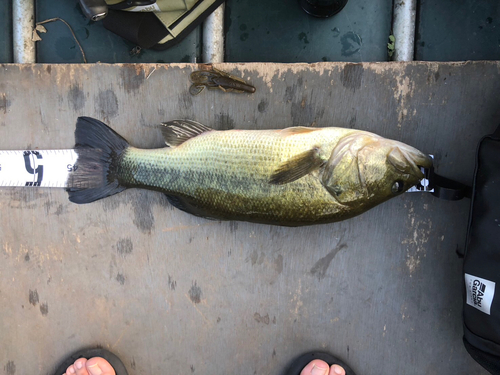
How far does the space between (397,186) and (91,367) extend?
203 cm

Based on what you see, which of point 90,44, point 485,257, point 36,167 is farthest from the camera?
point 90,44

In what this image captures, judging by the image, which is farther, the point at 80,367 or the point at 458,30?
the point at 458,30

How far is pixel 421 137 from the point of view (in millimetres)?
1930

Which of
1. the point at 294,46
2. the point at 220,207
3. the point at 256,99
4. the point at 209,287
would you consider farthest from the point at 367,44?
the point at 209,287

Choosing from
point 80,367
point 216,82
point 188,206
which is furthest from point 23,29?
point 80,367

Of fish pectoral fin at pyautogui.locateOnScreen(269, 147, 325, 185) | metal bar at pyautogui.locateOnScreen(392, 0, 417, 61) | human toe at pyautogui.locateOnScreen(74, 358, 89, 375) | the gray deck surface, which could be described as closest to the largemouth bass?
fish pectoral fin at pyautogui.locateOnScreen(269, 147, 325, 185)

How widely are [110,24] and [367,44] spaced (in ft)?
5.41

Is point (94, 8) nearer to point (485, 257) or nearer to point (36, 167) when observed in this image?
point (36, 167)

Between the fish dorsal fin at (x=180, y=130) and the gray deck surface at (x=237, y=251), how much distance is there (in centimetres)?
17

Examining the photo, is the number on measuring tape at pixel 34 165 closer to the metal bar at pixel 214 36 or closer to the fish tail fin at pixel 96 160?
the fish tail fin at pixel 96 160

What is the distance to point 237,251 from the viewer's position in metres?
2.05

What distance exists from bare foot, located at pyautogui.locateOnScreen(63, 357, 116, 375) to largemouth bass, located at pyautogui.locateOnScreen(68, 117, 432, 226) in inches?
45.3

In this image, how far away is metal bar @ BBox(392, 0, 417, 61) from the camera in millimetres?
2197

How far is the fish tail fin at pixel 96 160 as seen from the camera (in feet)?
5.98
